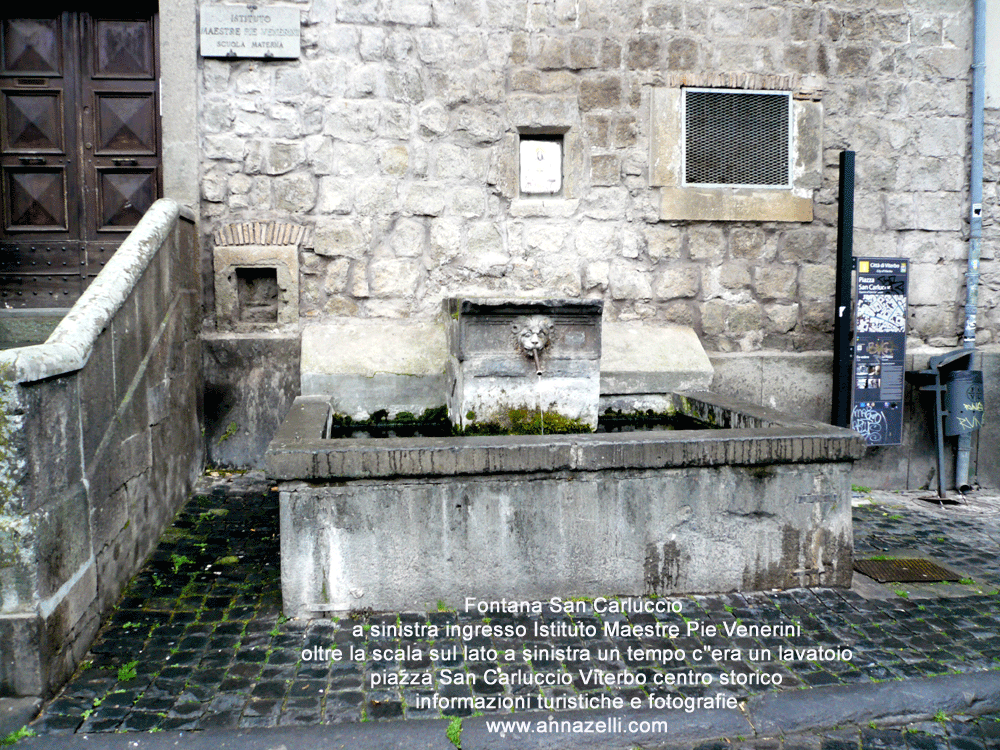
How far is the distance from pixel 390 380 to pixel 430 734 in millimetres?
2971

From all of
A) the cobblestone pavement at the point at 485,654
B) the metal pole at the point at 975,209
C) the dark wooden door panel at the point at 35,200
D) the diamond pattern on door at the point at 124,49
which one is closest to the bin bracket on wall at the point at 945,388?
the metal pole at the point at 975,209

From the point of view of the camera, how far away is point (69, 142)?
17.3ft

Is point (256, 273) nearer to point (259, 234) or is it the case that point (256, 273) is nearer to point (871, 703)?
point (259, 234)

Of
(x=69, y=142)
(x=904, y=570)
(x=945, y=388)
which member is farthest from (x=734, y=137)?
(x=69, y=142)

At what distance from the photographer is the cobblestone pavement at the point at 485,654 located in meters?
2.37

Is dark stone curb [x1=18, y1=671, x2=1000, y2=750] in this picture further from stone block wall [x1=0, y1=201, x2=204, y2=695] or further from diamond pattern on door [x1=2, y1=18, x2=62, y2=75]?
diamond pattern on door [x1=2, y1=18, x2=62, y2=75]

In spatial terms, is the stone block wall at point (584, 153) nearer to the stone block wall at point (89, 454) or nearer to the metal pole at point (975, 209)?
the metal pole at point (975, 209)

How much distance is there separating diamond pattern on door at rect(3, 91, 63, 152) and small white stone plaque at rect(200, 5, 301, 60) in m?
1.28

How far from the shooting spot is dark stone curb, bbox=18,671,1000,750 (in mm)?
2182

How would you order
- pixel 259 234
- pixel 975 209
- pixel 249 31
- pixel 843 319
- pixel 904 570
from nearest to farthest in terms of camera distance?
pixel 904 570 → pixel 249 31 → pixel 259 234 → pixel 843 319 → pixel 975 209

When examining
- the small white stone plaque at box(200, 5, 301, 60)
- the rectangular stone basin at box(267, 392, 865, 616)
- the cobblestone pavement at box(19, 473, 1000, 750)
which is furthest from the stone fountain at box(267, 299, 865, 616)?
the small white stone plaque at box(200, 5, 301, 60)

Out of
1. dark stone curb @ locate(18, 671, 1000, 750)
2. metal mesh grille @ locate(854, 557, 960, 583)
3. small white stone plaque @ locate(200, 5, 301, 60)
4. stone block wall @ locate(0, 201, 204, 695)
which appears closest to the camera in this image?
dark stone curb @ locate(18, 671, 1000, 750)

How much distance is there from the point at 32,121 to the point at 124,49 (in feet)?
2.84

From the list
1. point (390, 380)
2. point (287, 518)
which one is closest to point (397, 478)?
point (287, 518)
